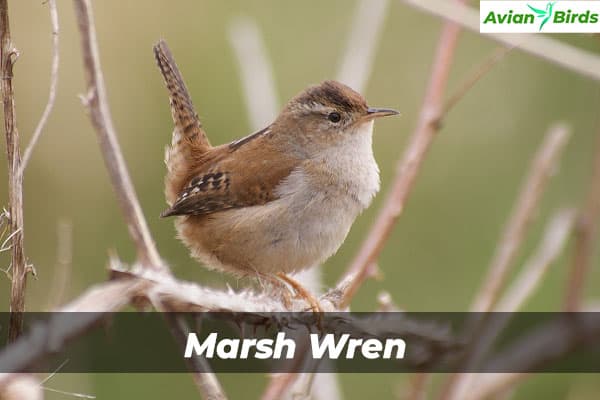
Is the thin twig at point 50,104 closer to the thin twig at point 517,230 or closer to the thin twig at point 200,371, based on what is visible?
the thin twig at point 200,371

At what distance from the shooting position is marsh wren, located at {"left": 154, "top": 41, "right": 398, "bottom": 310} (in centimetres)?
250

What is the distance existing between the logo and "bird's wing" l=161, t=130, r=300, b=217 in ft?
2.71

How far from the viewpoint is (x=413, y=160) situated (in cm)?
159

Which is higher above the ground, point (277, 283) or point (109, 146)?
point (109, 146)

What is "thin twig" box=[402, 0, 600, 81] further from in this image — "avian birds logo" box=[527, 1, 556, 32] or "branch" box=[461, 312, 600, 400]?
"avian birds logo" box=[527, 1, 556, 32]

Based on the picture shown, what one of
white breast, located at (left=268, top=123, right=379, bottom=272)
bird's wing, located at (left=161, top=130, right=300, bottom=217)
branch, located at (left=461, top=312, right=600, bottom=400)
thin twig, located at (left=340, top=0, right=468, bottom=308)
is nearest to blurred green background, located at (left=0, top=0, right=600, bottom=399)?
bird's wing, located at (left=161, top=130, right=300, bottom=217)

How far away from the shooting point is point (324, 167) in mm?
2691

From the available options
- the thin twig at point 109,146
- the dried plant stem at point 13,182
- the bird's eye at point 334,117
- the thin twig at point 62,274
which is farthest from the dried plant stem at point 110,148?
the bird's eye at point 334,117

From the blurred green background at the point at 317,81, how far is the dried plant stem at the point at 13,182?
7.99 ft

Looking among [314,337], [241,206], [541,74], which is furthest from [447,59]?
[541,74]

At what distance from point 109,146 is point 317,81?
10.4 ft

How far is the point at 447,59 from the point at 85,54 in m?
0.92

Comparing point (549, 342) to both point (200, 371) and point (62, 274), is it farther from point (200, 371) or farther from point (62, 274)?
point (62, 274)

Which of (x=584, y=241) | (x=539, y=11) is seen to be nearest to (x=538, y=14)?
(x=539, y=11)
